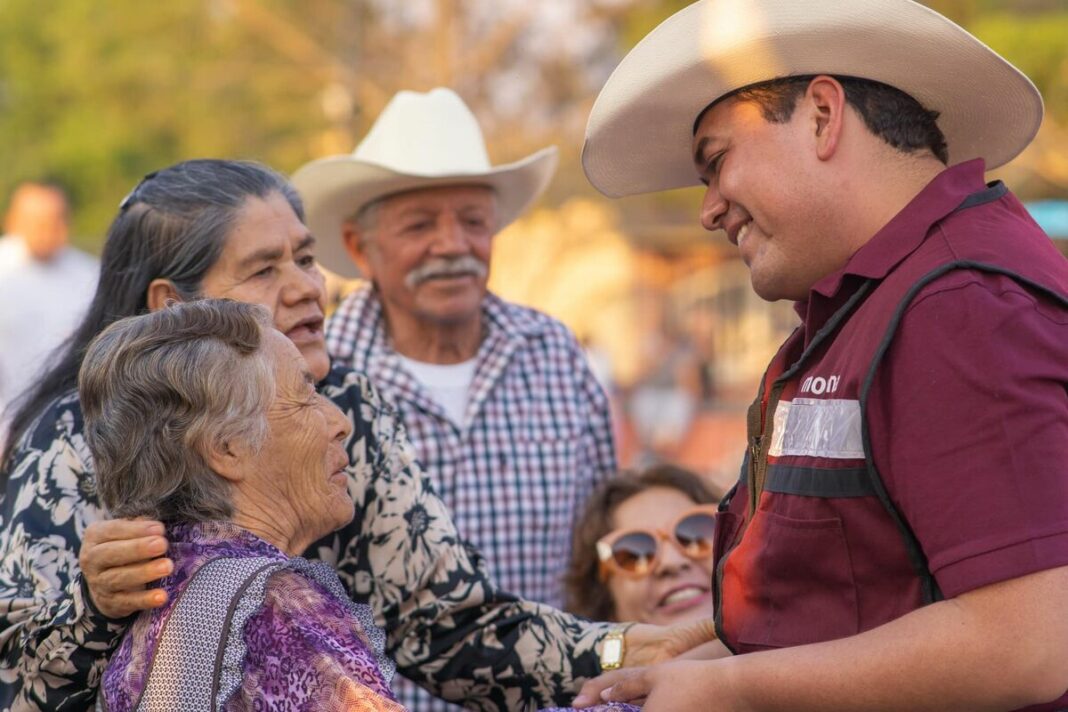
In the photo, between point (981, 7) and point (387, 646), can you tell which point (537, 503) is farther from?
point (981, 7)

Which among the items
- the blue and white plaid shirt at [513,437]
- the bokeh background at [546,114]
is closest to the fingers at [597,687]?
the blue and white plaid shirt at [513,437]

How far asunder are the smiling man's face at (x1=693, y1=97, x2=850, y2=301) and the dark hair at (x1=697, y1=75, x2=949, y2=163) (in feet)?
0.09

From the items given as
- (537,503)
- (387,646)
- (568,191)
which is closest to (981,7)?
(568,191)

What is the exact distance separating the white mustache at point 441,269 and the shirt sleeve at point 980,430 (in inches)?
107

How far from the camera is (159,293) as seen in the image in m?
3.19

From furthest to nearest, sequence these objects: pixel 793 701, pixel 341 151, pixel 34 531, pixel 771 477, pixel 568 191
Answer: pixel 568 191 → pixel 341 151 → pixel 34 531 → pixel 771 477 → pixel 793 701

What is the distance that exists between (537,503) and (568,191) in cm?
1360

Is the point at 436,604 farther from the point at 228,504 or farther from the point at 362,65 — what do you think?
the point at 362,65

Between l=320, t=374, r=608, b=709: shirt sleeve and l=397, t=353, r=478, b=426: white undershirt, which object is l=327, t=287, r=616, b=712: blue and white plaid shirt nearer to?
l=397, t=353, r=478, b=426: white undershirt

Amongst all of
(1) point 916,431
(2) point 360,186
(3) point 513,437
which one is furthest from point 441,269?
(1) point 916,431

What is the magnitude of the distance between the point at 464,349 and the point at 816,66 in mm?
2456

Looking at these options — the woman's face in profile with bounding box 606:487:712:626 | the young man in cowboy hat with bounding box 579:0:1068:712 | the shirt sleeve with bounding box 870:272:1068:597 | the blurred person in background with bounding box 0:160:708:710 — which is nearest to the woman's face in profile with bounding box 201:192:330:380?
the blurred person in background with bounding box 0:160:708:710

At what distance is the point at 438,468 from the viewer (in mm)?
4555

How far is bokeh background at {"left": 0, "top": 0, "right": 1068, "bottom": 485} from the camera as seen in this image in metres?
13.2
